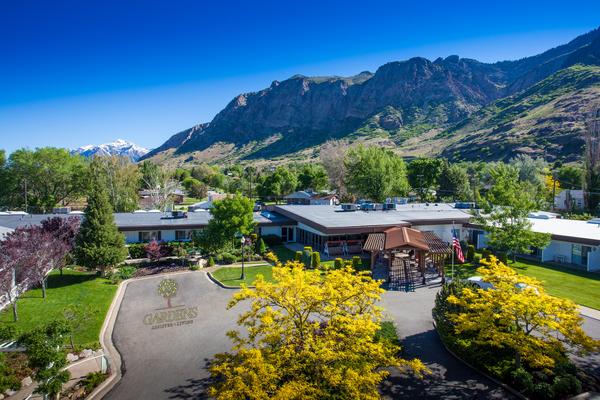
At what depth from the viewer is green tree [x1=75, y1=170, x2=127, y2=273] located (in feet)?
87.8

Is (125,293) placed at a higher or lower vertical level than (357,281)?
lower

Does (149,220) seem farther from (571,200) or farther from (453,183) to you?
(571,200)

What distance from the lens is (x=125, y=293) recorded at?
24891 mm

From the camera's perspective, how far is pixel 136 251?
109 feet

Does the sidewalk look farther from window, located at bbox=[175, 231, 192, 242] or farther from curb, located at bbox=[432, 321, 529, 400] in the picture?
window, located at bbox=[175, 231, 192, 242]

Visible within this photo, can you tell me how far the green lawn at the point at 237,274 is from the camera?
27.2 meters

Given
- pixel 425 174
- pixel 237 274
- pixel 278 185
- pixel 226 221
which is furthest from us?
pixel 278 185

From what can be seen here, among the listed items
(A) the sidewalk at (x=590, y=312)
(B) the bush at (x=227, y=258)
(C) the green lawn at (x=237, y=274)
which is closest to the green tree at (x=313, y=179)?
(B) the bush at (x=227, y=258)

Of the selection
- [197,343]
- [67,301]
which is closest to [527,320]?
[197,343]

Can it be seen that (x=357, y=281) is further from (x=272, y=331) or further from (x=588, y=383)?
(x=588, y=383)

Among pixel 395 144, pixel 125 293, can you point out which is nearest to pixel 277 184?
pixel 125 293

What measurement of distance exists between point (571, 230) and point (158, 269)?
3759 cm

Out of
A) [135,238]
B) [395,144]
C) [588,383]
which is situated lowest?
[588,383]

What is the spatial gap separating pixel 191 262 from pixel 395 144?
573 feet
